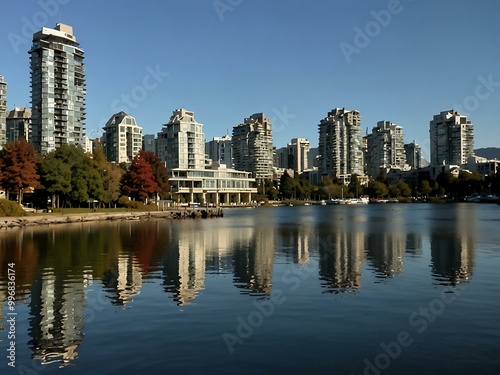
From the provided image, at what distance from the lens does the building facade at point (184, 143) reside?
192 meters

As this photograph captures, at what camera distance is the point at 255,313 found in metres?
17.7

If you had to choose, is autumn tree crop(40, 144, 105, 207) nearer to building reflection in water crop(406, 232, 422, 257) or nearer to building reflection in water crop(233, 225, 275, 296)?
building reflection in water crop(233, 225, 275, 296)

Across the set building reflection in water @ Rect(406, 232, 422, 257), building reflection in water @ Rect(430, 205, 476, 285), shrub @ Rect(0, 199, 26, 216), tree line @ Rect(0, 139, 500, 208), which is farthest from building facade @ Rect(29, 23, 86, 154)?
building reflection in water @ Rect(430, 205, 476, 285)

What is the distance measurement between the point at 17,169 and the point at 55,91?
75475mm

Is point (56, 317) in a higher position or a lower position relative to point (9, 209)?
lower

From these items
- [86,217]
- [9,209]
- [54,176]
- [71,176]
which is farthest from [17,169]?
[86,217]

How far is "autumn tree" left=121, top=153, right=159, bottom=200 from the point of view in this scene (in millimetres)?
100562

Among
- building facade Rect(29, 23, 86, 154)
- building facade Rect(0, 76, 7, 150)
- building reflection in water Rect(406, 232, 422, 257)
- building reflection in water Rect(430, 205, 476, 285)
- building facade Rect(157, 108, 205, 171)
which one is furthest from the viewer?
building facade Rect(157, 108, 205, 171)

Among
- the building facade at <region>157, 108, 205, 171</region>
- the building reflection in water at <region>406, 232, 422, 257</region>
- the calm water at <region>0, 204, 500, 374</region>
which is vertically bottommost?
the calm water at <region>0, 204, 500, 374</region>

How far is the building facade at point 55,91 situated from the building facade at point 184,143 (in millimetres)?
49822

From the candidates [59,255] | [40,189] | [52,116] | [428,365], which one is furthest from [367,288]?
[52,116]

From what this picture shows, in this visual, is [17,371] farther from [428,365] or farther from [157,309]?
[428,365]

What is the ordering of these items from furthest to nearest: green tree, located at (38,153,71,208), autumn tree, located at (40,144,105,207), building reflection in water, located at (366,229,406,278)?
autumn tree, located at (40,144,105,207), green tree, located at (38,153,71,208), building reflection in water, located at (366,229,406,278)

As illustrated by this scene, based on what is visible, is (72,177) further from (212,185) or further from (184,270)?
(212,185)
